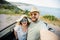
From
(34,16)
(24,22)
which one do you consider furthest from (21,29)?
(34,16)

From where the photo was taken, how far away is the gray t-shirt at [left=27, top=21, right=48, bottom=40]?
1238 millimetres

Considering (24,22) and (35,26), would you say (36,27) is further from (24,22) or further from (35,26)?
(24,22)

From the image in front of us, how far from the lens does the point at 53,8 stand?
4.17ft

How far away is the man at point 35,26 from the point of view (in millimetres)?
1239

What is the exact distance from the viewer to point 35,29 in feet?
4.09

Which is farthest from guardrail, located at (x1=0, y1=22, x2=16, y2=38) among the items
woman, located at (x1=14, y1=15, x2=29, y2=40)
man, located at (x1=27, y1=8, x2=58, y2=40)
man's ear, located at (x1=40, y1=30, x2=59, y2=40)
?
man's ear, located at (x1=40, y1=30, x2=59, y2=40)

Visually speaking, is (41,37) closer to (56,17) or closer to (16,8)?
(56,17)

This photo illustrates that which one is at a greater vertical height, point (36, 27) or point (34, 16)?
point (34, 16)

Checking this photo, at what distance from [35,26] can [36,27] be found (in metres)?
0.01

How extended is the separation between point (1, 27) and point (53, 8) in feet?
1.73

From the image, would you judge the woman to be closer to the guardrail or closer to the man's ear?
the guardrail

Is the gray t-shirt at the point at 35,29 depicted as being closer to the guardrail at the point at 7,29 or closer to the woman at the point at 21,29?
the woman at the point at 21,29

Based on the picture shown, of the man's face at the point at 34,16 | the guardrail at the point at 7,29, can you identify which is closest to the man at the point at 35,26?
the man's face at the point at 34,16

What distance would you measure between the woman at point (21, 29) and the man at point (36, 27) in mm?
39
